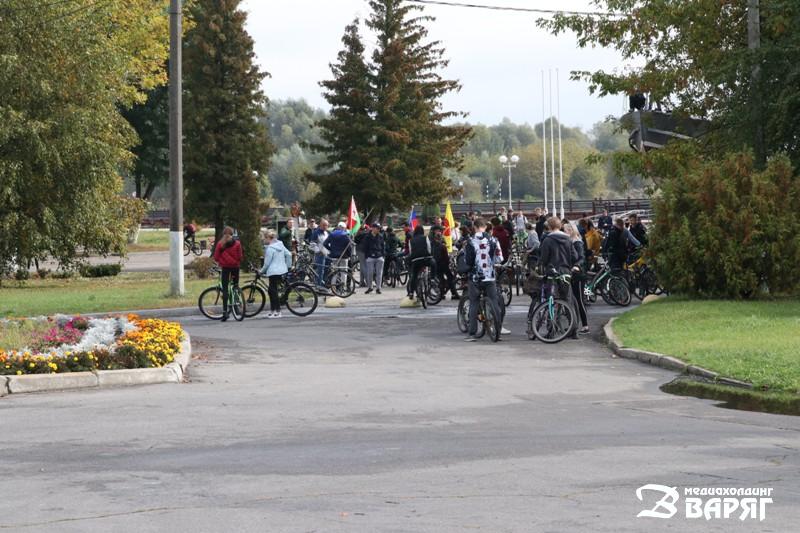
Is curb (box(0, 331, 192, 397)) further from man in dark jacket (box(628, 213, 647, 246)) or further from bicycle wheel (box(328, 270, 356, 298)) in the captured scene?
bicycle wheel (box(328, 270, 356, 298))

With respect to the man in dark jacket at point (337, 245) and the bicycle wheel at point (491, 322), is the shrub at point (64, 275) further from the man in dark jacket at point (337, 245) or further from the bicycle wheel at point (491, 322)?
the bicycle wheel at point (491, 322)

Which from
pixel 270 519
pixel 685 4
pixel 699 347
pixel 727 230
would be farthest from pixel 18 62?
pixel 270 519

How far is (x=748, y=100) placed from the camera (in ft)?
86.1

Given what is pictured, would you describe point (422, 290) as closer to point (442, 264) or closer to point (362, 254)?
point (442, 264)

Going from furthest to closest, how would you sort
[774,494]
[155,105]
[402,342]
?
[155,105] → [402,342] → [774,494]

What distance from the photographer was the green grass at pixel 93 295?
27.7m

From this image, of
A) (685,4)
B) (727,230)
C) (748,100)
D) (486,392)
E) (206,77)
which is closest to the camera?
(486,392)

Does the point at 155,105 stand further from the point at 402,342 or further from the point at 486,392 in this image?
the point at 486,392

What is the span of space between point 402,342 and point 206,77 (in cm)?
4058

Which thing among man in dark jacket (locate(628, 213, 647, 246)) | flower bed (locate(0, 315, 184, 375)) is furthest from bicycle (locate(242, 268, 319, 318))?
man in dark jacket (locate(628, 213, 647, 246))

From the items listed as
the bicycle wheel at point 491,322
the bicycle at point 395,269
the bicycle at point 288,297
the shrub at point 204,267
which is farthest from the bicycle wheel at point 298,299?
the shrub at point 204,267

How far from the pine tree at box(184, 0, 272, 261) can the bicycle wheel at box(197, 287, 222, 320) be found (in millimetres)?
32431

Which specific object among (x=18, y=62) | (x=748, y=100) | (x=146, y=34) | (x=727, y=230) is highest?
(x=146, y=34)

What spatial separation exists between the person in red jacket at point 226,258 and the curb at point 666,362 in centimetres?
789
